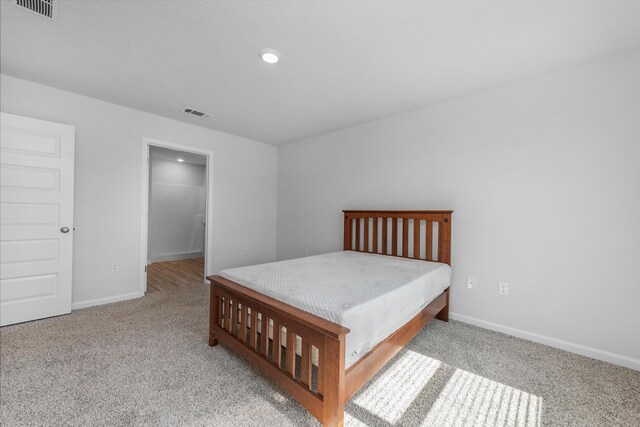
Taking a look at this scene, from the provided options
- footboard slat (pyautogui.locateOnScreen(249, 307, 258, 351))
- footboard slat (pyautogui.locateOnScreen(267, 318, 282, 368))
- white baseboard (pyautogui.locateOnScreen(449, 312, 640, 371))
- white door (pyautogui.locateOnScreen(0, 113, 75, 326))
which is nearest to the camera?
footboard slat (pyautogui.locateOnScreen(267, 318, 282, 368))

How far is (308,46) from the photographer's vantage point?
79.2 inches

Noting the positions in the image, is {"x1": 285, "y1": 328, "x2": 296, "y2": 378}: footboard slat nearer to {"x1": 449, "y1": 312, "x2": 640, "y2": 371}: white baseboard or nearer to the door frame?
{"x1": 449, "y1": 312, "x2": 640, "y2": 371}: white baseboard

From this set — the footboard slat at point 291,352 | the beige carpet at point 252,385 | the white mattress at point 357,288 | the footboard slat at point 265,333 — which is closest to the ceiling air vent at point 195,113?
the white mattress at point 357,288

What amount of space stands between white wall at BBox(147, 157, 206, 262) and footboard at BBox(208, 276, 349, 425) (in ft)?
14.7

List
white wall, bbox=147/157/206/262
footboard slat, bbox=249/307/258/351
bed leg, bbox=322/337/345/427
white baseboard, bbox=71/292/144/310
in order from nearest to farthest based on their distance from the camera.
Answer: bed leg, bbox=322/337/345/427
footboard slat, bbox=249/307/258/351
white baseboard, bbox=71/292/144/310
white wall, bbox=147/157/206/262

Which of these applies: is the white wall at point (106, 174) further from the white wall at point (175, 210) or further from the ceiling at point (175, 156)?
the white wall at point (175, 210)

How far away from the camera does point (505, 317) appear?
100 inches

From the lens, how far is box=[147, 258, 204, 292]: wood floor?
3.97 m

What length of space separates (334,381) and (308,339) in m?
0.23

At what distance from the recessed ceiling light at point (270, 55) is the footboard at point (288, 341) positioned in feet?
5.90

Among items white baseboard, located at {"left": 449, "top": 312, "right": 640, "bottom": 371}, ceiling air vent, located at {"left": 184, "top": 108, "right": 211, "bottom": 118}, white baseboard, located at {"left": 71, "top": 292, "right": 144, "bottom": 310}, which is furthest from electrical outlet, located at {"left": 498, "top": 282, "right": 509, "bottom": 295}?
white baseboard, located at {"left": 71, "top": 292, "right": 144, "bottom": 310}

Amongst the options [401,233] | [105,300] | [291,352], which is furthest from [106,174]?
[401,233]

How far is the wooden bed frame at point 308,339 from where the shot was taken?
4.25ft

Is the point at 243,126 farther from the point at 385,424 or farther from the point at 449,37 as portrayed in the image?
the point at 385,424
